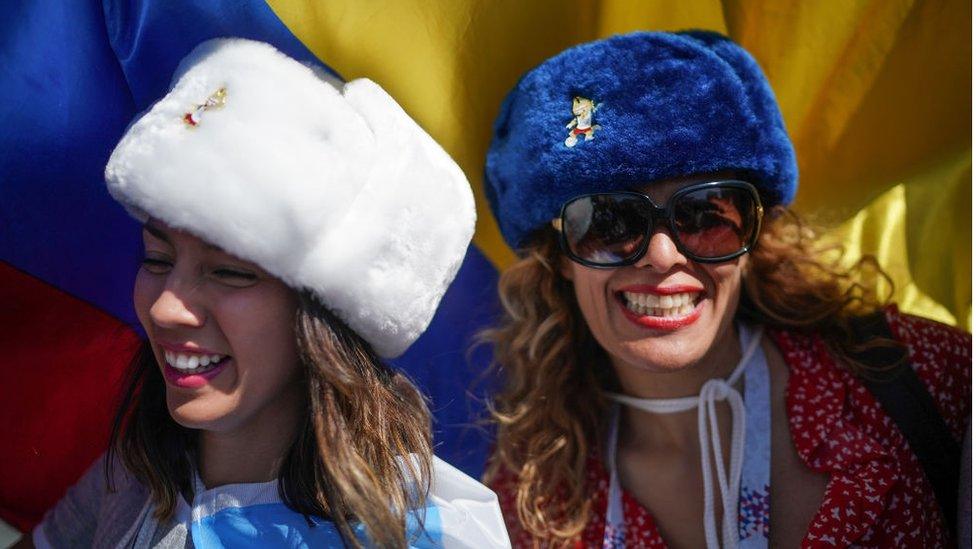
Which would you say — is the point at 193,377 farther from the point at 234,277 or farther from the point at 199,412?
the point at 234,277

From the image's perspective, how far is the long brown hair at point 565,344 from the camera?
2.47 metres

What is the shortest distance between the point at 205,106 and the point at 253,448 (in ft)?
2.32

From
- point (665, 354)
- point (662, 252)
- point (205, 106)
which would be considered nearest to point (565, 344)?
point (665, 354)

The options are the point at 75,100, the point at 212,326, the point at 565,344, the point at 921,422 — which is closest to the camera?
the point at 212,326

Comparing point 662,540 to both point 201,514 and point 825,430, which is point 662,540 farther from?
point 201,514

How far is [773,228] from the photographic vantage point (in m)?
2.55

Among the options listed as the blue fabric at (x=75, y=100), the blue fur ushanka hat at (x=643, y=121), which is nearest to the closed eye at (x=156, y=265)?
the blue fabric at (x=75, y=100)

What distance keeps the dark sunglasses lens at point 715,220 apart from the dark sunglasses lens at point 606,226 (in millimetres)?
96

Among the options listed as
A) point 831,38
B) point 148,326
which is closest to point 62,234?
point 148,326

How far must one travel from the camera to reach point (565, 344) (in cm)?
260

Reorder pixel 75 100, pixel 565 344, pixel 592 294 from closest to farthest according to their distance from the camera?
pixel 75 100, pixel 592 294, pixel 565 344

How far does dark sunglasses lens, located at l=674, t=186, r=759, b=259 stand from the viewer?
2.19m

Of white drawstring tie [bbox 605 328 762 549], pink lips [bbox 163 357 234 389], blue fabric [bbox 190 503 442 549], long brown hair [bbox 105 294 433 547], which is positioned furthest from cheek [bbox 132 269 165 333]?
white drawstring tie [bbox 605 328 762 549]

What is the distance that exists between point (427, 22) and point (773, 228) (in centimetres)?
112
